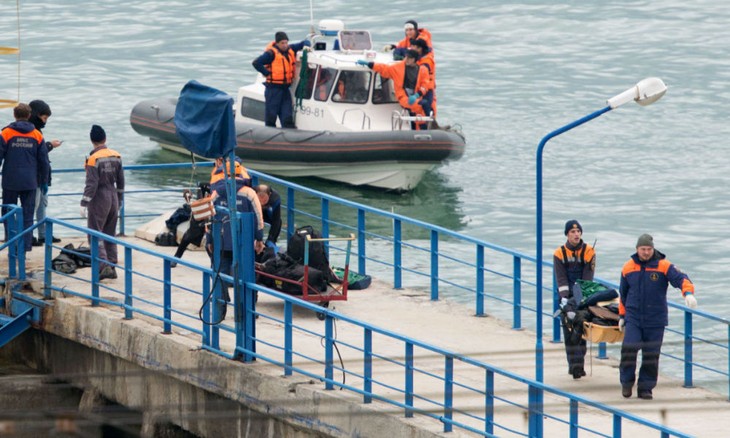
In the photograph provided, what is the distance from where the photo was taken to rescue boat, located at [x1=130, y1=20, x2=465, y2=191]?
27422 millimetres

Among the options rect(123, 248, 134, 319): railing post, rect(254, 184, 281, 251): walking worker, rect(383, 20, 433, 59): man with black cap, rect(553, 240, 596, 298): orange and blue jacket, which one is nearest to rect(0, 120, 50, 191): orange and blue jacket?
rect(254, 184, 281, 251): walking worker

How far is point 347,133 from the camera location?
27703 mm

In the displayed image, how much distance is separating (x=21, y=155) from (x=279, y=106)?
12136 millimetres

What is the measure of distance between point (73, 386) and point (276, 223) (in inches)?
99.4

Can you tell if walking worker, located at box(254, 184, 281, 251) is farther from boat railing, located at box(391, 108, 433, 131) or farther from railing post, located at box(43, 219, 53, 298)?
boat railing, located at box(391, 108, 433, 131)

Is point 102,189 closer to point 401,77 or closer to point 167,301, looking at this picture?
point 167,301

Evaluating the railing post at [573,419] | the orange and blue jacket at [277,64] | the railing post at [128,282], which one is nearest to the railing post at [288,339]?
the railing post at [128,282]

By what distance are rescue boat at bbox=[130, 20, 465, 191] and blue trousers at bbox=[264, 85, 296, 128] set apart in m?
0.15

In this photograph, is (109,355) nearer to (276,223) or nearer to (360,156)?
(276,223)

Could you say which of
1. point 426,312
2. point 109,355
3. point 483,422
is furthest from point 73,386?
point 483,422

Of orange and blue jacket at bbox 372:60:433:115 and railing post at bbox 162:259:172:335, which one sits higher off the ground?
orange and blue jacket at bbox 372:60:433:115

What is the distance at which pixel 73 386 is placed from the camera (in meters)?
14.4

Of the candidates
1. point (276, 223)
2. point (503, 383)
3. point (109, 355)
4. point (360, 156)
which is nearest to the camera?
point (503, 383)

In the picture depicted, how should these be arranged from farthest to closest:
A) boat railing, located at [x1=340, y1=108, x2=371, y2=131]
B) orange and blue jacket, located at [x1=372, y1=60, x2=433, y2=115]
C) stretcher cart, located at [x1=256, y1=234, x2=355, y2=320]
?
boat railing, located at [x1=340, y1=108, x2=371, y2=131], orange and blue jacket, located at [x1=372, y1=60, x2=433, y2=115], stretcher cart, located at [x1=256, y1=234, x2=355, y2=320]
